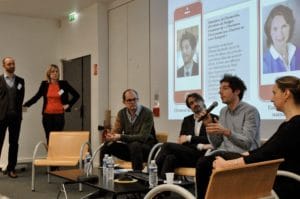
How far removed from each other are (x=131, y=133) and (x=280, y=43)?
5.93 ft

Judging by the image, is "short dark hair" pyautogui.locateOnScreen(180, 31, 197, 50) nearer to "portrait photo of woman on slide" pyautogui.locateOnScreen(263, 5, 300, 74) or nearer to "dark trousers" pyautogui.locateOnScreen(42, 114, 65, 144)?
"portrait photo of woman on slide" pyautogui.locateOnScreen(263, 5, 300, 74)

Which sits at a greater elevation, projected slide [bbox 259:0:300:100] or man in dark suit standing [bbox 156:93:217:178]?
projected slide [bbox 259:0:300:100]

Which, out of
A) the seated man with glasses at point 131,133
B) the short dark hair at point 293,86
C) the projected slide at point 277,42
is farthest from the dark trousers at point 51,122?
the short dark hair at point 293,86

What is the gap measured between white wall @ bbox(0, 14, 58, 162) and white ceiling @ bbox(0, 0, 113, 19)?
0.21 m

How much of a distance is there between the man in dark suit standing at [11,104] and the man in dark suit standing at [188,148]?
93.0 inches

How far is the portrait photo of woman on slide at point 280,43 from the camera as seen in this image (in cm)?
366

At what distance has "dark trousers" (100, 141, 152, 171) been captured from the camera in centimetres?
413

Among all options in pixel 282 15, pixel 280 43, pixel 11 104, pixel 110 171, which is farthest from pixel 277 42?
pixel 11 104

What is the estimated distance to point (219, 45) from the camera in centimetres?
449

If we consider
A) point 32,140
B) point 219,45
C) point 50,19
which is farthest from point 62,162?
point 50,19

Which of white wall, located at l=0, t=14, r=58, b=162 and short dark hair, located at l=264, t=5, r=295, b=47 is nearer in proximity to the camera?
short dark hair, located at l=264, t=5, r=295, b=47

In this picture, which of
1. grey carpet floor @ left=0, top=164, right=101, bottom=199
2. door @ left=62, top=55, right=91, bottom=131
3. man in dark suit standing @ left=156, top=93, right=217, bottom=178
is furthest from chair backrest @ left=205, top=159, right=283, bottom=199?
door @ left=62, top=55, right=91, bottom=131

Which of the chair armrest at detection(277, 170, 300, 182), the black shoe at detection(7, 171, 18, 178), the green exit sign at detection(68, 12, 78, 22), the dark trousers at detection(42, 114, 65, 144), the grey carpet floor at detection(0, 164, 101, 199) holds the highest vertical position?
the green exit sign at detection(68, 12, 78, 22)

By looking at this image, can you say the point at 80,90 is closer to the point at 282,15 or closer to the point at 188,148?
the point at 188,148
